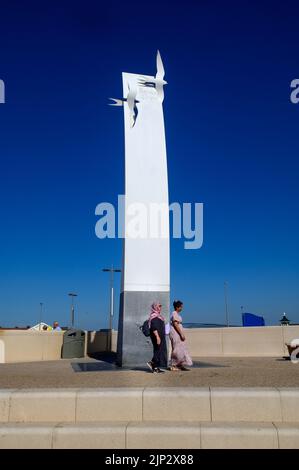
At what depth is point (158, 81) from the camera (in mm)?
13586

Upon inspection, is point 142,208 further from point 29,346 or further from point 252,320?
point 252,320

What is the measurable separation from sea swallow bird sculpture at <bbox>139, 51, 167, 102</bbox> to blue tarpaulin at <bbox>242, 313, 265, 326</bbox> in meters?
8.75

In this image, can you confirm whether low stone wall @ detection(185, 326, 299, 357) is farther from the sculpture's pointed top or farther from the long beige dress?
the sculpture's pointed top

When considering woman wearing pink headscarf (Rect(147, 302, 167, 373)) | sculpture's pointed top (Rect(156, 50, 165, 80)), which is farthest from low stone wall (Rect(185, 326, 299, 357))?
sculpture's pointed top (Rect(156, 50, 165, 80))

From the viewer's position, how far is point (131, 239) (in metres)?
12.6

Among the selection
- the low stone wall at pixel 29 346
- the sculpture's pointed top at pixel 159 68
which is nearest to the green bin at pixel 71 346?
the low stone wall at pixel 29 346

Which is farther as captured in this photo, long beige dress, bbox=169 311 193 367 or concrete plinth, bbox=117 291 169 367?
concrete plinth, bbox=117 291 169 367

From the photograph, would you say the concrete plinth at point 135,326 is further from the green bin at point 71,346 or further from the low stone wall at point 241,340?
the green bin at point 71,346

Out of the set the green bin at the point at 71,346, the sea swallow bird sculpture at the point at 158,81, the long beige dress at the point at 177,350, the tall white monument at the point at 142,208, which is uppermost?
the sea swallow bird sculpture at the point at 158,81

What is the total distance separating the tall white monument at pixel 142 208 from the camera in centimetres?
1225

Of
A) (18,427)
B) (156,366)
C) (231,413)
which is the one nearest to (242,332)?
(156,366)

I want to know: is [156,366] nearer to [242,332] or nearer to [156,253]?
[156,253]

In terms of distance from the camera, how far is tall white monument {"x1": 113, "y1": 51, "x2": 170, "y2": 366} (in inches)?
482

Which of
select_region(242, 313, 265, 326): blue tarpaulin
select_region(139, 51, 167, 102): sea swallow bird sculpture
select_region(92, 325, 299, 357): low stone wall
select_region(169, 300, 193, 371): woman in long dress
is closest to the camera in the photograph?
select_region(169, 300, 193, 371): woman in long dress
